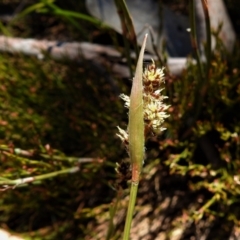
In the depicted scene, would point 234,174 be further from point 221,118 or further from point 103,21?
point 103,21

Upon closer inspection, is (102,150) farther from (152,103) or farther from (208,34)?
(152,103)

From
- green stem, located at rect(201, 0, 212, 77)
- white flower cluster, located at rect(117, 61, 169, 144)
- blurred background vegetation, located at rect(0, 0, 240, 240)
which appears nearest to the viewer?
white flower cluster, located at rect(117, 61, 169, 144)

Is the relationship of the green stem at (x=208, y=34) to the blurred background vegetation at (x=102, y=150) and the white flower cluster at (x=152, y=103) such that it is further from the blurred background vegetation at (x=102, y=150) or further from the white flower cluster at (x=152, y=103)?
the white flower cluster at (x=152, y=103)

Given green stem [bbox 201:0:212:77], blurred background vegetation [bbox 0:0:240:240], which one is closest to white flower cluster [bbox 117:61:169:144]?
green stem [bbox 201:0:212:77]

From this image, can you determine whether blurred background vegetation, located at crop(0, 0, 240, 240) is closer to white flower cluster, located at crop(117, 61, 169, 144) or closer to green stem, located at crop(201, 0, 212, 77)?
green stem, located at crop(201, 0, 212, 77)

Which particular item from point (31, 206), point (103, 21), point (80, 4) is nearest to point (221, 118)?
point (103, 21)

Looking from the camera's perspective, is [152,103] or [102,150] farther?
[102,150]

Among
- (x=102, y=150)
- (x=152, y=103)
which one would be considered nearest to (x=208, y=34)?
(x=152, y=103)

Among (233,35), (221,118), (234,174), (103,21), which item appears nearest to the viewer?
(234,174)
